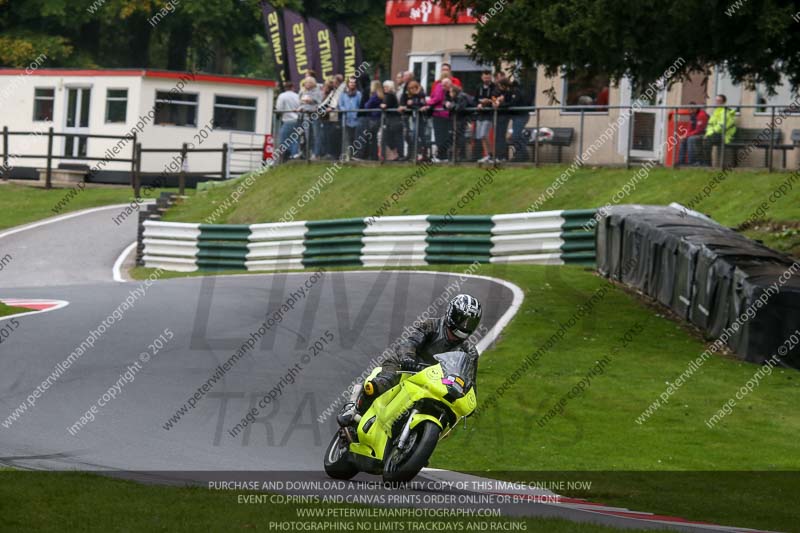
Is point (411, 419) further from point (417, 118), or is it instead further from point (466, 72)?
point (466, 72)

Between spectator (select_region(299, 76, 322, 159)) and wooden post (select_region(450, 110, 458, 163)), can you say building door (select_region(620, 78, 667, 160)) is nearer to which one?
wooden post (select_region(450, 110, 458, 163))

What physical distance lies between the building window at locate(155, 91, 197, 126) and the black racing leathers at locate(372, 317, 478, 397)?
1319 inches

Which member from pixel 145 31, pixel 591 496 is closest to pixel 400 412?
pixel 591 496

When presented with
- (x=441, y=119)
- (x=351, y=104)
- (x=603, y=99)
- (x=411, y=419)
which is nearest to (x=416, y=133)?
(x=441, y=119)

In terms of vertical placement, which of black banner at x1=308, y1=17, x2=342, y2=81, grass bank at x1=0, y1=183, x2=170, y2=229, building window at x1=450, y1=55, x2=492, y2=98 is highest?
black banner at x1=308, y1=17, x2=342, y2=81

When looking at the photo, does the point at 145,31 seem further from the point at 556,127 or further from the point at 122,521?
the point at 122,521

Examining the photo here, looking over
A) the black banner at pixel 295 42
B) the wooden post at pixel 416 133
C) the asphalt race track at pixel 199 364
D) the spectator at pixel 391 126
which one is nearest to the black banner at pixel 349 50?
the black banner at pixel 295 42

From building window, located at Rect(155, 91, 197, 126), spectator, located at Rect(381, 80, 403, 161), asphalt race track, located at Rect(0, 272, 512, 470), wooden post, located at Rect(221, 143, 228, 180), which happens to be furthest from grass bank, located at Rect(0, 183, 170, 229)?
asphalt race track, located at Rect(0, 272, 512, 470)

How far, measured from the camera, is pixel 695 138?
26141 millimetres

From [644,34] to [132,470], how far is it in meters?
10.7

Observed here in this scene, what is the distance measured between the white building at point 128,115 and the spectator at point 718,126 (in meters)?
20.3

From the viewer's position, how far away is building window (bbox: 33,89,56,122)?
44.1 metres

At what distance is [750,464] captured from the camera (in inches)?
496

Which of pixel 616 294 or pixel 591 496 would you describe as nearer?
pixel 591 496
